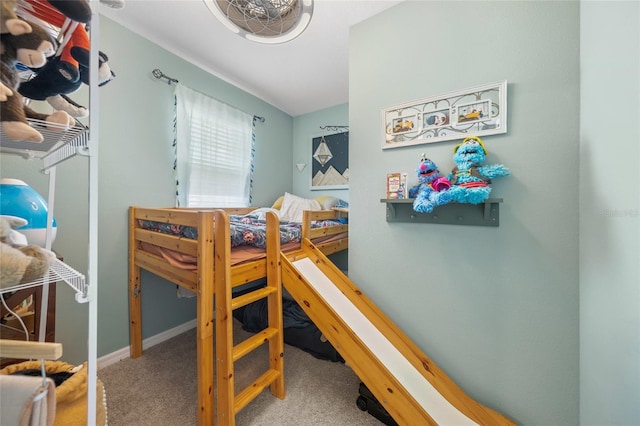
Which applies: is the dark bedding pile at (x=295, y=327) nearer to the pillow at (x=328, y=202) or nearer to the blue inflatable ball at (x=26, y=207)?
the pillow at (x=328, y=202)

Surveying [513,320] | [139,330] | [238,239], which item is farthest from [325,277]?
[139,330]

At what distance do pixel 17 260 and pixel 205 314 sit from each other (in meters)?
0.73

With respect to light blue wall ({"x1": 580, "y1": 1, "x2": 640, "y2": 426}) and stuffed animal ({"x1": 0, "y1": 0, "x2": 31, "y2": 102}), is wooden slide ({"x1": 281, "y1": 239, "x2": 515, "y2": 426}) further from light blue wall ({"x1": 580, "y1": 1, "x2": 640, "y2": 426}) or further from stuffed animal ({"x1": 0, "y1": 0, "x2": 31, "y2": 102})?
stuffed animal ({"x1": 0, "y1": 0, "x2": 31, "y2": 102})

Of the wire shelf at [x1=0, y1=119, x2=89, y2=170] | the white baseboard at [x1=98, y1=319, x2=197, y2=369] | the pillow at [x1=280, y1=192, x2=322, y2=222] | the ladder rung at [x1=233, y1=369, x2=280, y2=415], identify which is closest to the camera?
the wire shelf at [x1=0, y1=119, x2=89, y2=170]

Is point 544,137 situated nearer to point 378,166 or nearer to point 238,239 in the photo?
point 378,166

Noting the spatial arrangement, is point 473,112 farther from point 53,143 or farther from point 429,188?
point 53,143

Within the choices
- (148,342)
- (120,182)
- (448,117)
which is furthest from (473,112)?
(148,342)

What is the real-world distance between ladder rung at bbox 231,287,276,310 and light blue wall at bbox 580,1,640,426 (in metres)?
1.37

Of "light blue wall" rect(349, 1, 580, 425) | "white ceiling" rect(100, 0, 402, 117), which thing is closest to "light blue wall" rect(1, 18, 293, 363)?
"white ceiling" rect(100, 0, 402, 117)

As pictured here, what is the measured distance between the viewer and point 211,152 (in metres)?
2.28

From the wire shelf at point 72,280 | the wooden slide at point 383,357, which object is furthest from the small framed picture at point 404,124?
the wire shelf at point 72,280

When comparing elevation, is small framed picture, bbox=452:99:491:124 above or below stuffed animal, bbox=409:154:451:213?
above

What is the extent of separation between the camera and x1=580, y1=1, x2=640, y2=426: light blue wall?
63 cm

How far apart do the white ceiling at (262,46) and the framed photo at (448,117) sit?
2.47ft
